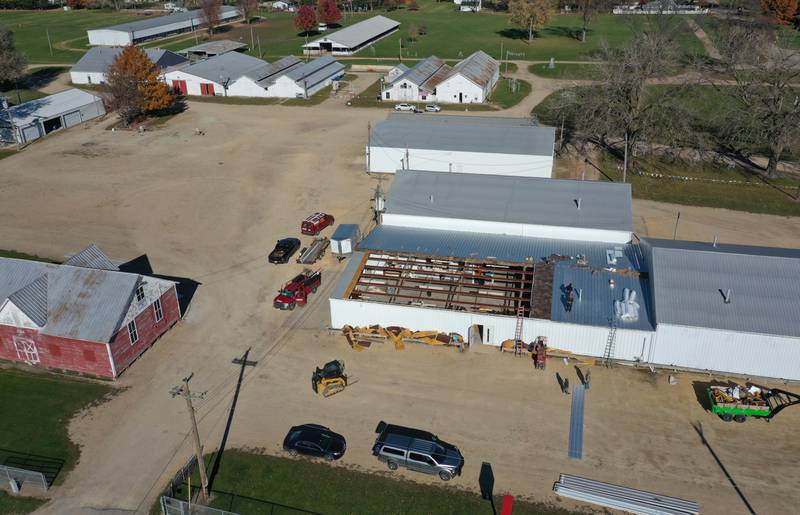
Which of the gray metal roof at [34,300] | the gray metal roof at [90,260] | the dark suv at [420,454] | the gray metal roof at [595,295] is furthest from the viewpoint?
the gray metal roof at [90,260]

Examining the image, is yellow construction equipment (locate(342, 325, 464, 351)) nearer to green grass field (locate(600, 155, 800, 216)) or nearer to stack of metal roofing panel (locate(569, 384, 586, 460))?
stack of metal roofing panel (locate(569, 384, 586, 460))

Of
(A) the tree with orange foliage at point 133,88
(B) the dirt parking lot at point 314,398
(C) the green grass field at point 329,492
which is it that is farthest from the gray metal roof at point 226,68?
(C) the green grass field at point 329,492

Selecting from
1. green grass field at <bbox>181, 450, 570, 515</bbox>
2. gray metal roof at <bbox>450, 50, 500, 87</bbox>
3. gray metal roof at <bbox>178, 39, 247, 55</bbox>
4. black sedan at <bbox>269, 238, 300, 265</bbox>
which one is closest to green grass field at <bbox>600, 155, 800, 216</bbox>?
gray metal roof at <bbox>450, 50, 500, 87</bbox>

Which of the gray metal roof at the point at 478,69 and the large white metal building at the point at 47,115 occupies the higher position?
the gray metal roof at the point at 478,69

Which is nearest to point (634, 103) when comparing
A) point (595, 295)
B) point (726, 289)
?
point (726, 289)

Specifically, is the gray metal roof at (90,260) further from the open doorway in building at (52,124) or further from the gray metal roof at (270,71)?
the gray metal roof at (270,71)

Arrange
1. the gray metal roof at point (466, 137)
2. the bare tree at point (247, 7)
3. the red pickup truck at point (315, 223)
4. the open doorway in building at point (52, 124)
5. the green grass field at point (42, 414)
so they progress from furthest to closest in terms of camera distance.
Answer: the bare tree at point (247, 7) → the open doorway in building at point (52, 124) → the gray metal roof at point (466, 137) → the red pickup truck at point (315, 223) → the green grass field at point (42, 414)
